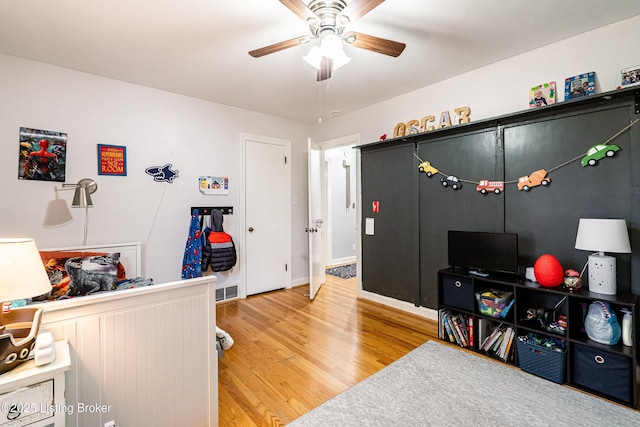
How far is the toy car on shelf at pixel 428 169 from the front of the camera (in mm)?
2953

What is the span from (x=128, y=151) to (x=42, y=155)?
0.67 meters

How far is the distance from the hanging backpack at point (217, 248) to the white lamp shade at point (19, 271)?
2271 millimetres

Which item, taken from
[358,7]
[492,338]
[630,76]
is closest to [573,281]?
[492,338]

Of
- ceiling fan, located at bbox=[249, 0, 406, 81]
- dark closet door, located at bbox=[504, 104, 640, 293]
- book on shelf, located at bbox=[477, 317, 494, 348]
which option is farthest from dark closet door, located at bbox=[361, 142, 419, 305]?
ceiling fan, located at bbox=[249, 0, 406, 81]

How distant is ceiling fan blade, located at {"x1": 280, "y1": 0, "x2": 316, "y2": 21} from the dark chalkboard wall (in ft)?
5.86

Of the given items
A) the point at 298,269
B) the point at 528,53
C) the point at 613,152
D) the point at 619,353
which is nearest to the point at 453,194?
the point at 613,152

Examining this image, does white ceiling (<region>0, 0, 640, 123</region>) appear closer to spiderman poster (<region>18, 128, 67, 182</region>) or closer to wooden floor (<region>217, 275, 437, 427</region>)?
spiderman poster (<region>18, 128, 67, 182</region>)

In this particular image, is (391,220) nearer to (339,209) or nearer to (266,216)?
(266,216)

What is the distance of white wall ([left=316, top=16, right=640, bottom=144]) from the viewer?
2.06 m

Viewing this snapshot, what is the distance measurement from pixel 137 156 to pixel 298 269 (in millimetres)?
2598

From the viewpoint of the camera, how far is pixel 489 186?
→ 2.56 metres

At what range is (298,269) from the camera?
441 cm

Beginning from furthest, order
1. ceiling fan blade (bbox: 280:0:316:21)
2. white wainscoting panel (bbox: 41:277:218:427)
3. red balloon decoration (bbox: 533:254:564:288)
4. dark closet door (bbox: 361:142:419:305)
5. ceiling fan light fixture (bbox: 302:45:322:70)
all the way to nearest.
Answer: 1. dark closet door (bbox: 361:142:419:305)
2. red balloon decoration (bbox: 533:254:564:288)
3. ceiling fan light fixture (bbox: 302:45:322:70)
4. ceiling fan blade (bbox: 280:0:316:21)
5. white wainscoting panel (bbox: 41:277:218:427)

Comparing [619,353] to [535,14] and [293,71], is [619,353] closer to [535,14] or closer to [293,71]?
[535,14]
